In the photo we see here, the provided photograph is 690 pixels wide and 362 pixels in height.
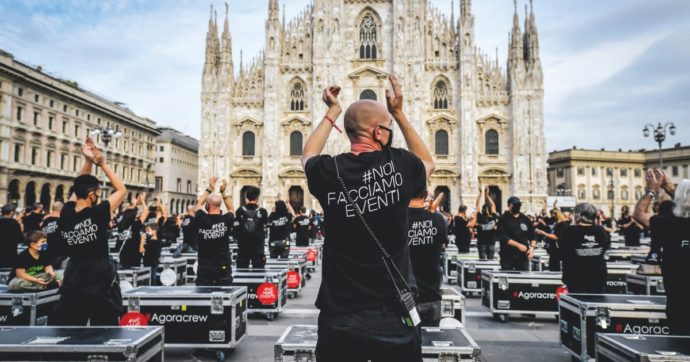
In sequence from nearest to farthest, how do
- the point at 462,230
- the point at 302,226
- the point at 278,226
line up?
the point at 278,226, the point at 462,230, the point at 302,226

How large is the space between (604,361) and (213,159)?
119 feet

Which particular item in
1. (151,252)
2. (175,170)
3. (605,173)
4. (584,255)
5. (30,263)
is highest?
(605,173)

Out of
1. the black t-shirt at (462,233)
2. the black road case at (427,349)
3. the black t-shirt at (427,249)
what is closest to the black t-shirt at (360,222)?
the black road case at (427,349)

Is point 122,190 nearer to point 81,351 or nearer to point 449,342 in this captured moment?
point 81,351

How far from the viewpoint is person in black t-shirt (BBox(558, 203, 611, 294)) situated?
6.09 meters

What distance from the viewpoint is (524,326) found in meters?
7.93

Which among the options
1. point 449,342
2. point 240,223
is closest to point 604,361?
point 449,342

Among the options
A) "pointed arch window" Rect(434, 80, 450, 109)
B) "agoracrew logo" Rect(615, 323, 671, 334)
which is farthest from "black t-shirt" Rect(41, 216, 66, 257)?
"pointed arch window" Rect(434, 80, 450, 109)

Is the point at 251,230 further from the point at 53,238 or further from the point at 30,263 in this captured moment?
the point at 30,263

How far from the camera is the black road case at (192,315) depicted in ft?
19.1

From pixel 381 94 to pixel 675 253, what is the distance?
35228mm

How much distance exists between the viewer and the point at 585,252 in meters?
6.12

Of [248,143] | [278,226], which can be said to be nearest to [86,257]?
[278,226]

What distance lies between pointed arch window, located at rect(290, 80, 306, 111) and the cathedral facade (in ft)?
0.27
